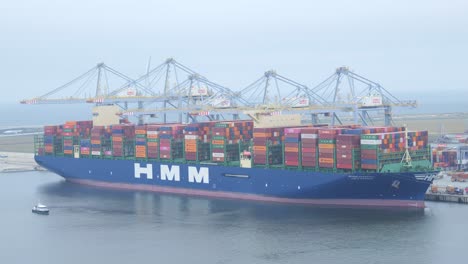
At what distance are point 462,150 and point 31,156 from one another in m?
41.2

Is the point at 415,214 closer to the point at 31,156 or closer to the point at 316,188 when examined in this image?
the point at 316,188

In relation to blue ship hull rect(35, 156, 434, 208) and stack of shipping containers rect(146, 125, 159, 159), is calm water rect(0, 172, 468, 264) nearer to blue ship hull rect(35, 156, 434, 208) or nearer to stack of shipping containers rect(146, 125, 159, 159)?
blue ship hull rect(35, 156, 434, 208)

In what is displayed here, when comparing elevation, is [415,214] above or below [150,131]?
below

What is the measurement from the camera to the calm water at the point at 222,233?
3161cm

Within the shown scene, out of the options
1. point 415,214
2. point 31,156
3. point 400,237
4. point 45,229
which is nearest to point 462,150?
point 415,214

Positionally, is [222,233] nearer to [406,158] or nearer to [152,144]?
[406,158]

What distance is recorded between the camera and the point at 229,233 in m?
35.9

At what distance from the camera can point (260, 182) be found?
44250mm

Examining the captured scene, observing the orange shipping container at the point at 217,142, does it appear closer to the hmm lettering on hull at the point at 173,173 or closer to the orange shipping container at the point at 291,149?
the hmm lettering on hull at the point at 173,173

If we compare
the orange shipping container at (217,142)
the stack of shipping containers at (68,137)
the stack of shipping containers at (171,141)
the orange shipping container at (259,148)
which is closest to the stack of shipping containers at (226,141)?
the orange shipping container at (217,142)

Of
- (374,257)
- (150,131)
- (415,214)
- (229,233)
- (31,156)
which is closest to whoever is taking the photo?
(374,257)

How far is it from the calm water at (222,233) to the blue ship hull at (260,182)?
1.02m

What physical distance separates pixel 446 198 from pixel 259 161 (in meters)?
10.1

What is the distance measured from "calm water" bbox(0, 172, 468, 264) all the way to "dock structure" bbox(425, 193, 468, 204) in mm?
883
